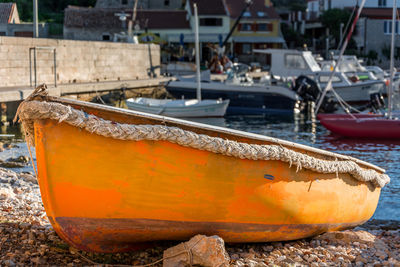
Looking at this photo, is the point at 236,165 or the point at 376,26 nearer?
the point at 236,165

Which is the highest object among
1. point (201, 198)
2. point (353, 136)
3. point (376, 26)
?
point (376, 26)

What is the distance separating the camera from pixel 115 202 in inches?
192

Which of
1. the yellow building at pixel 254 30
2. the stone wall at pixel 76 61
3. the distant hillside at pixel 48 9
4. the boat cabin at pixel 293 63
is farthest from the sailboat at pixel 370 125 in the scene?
the distant hillside at pixel 48 9

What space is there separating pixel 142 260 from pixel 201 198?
80cm

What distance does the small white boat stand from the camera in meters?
20.4

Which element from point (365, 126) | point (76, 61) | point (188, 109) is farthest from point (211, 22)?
point (365, 126)

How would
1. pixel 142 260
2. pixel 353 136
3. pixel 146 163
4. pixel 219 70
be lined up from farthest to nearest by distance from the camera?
pixel 219 70 < pixel 353 136 < pixel 142 260 < pixel 146 163

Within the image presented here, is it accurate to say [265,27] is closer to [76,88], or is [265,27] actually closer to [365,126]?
[76,88]

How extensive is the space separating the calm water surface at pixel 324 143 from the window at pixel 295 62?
12.5 feet

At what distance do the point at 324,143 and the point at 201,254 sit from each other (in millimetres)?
11937

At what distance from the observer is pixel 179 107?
2075 cm


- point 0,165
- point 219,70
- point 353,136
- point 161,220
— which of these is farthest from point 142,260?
point 219,70

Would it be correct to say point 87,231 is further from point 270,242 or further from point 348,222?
point 348,222

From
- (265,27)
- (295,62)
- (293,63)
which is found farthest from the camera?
(265,27)
